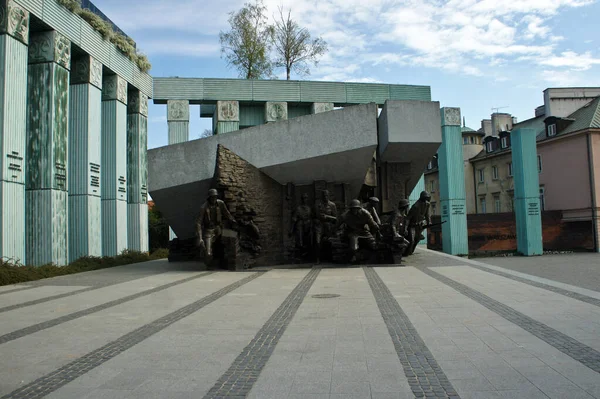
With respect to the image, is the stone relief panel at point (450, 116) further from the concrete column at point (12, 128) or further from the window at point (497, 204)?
the concrete column at point (12, 128)

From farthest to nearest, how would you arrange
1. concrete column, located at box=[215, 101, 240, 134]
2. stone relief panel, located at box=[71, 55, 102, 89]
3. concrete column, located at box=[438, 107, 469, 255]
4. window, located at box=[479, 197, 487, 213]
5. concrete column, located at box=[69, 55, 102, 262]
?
window, located at box=[479, 197, 487, 213], concrete column, located at box=[215, 101, 240, 134], concrete column, located at box=[438, 107, 469, 255], stone relief panel, located at box=[71, 55, 102, 89], concrete column, located at box=[69, 55, 102, 262]

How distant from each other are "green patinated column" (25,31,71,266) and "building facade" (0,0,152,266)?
3 cm

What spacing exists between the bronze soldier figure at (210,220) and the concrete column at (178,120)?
1313 cm

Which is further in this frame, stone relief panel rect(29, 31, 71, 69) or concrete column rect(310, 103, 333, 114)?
concrete column rect(310, 103, 333, 114)

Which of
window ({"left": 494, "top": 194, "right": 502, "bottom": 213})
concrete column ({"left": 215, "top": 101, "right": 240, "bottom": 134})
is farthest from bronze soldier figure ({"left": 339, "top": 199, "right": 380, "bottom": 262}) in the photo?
window ({"left": 494, "top": 194, "right": 502, "bottom": 213})

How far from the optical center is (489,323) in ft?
19.5

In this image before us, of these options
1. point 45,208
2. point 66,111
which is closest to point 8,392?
point 45,208

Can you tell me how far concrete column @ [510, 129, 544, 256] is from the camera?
24.5 m

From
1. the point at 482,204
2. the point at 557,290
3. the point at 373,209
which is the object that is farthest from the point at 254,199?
the point at 482,204

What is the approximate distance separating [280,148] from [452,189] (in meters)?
13.8

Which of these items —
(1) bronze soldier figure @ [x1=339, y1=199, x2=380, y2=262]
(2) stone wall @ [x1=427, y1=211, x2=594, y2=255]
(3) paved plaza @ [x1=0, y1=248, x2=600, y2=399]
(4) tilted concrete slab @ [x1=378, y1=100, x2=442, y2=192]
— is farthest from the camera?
(2) stone wall @ [x1=427, y1=211, x2=594, y2=255]

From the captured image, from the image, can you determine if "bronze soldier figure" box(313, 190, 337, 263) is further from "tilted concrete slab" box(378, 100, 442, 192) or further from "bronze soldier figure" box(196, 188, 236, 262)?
"bronze soldier figure" box(196, 188, 236, 262)

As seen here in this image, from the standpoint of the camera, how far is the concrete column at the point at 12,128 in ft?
44.4

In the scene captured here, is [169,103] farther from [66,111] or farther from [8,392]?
[8,392]
